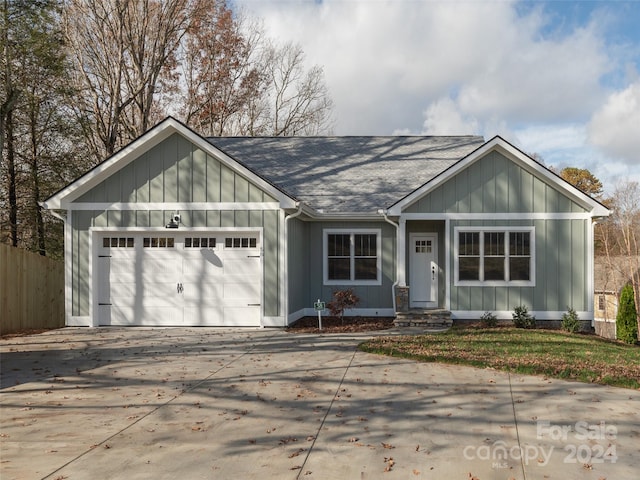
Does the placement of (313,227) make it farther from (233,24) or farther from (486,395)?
(233,24)

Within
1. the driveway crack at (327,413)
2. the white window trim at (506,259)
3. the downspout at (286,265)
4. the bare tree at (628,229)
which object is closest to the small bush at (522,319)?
the white window trim at (506,259)

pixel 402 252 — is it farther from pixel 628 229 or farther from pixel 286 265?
pixel 628 229

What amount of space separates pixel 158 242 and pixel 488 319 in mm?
8741

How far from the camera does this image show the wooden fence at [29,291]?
14.4m

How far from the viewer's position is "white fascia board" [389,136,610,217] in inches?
583

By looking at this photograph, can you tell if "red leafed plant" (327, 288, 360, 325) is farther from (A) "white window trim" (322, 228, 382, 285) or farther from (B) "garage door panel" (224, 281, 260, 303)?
(B) "garage door panel" (224, 281, 260, 303)

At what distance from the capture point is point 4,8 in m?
14.8

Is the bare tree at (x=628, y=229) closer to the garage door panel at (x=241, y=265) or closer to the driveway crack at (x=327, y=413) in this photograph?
the garage door panel at (x=241, y=265)

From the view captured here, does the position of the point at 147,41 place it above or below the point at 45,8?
above

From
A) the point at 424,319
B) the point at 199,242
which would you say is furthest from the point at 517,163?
the point at 199,242

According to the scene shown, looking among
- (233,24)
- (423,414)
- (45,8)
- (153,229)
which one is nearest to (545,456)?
(423,414)

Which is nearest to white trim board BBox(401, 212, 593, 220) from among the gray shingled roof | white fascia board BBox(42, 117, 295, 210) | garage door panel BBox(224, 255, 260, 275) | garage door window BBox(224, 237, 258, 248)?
the gray shingled roof

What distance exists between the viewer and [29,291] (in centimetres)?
1553

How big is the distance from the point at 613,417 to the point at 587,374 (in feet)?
7.06
